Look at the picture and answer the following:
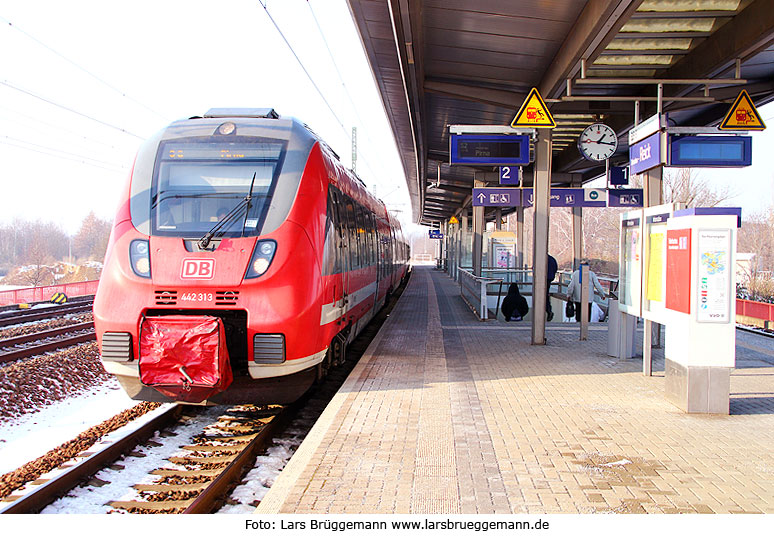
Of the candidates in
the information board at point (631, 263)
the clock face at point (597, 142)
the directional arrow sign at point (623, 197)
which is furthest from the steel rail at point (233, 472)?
the directional arrow sign at point (623, 197)

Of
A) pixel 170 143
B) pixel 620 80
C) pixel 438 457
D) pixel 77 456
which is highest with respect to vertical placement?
pixel 620 80

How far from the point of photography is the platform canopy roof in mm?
7457

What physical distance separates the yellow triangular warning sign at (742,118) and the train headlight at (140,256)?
7.88 metres

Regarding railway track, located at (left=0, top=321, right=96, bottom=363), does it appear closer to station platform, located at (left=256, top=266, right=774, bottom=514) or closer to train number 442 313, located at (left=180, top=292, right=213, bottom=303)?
train number 442 313, located at (left=180, top=292, right=213, bottom=303)

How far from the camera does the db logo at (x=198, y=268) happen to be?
575 centimetres

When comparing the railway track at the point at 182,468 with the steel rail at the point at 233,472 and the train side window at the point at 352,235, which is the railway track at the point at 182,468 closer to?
the steel rail at the point at 233,472

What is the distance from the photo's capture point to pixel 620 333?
350 inches

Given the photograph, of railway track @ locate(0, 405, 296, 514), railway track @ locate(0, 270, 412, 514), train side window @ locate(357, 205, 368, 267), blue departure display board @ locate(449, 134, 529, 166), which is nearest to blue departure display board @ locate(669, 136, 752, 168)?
blue departure display board @ locate(449, 134, 529, 166)

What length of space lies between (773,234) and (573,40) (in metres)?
37.8

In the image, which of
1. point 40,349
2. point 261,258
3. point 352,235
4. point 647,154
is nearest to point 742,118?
point 647,154

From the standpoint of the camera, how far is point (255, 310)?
5730mm

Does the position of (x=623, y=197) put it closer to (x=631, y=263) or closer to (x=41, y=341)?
(x=631, y=263)
